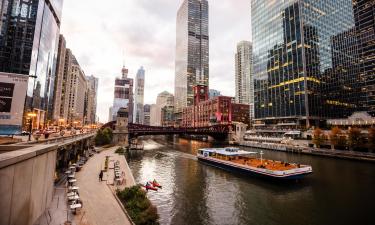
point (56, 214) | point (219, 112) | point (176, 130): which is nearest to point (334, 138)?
point (176, 130)

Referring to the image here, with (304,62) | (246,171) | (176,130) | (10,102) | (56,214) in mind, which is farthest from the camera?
(304,62)

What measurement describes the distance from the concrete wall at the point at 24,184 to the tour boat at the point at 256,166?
3245cm

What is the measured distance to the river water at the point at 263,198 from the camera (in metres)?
22.0

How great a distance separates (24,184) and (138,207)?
9.89 meters

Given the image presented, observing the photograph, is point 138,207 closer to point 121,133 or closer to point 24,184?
point 24,184

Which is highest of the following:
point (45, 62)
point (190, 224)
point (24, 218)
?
point (45, 62)

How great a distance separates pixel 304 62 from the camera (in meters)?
118

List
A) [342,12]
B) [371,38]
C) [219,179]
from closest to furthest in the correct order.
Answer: [219,179] < [371,38] < [342,12]

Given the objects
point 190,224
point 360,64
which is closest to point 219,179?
point 190,224

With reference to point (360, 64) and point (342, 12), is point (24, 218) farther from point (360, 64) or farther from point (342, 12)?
point (342, 12)

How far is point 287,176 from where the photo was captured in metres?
35.0

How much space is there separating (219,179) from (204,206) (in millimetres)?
14934

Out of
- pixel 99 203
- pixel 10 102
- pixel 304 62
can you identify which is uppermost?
pixel 304 62

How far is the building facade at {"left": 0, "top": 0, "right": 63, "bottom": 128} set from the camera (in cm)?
10188
